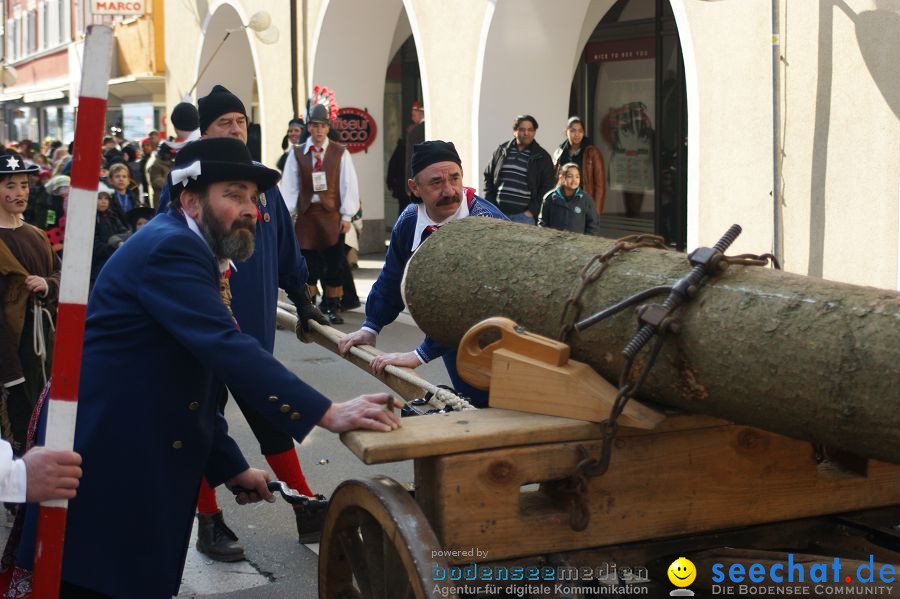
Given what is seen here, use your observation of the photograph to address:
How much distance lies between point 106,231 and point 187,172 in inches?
239

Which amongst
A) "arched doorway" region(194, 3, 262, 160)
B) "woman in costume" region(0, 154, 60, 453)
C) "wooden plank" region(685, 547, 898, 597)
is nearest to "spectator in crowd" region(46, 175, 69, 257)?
"woman in costume" region(0, 154, 60, 453)

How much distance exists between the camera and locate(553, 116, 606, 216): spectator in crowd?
11.3 metres

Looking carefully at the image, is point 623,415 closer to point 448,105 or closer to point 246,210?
point 246,210

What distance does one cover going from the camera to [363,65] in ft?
52.3

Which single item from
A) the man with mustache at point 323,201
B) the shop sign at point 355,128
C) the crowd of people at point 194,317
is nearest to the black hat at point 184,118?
the crowd of people at point 194,317

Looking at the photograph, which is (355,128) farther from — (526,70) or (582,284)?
(582,284)

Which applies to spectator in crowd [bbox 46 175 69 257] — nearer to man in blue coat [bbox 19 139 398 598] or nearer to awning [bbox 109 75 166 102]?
man in blue coat [bbox 19 139 398 598]

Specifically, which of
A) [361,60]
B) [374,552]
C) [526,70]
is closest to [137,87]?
[361,60]

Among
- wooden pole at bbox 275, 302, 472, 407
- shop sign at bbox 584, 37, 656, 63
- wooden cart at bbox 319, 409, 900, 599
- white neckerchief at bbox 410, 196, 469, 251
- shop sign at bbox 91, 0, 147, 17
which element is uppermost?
shop sign at bbox 91, 0, 147, 17

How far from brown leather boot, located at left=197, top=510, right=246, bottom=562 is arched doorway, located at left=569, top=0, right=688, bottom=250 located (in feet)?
31.8

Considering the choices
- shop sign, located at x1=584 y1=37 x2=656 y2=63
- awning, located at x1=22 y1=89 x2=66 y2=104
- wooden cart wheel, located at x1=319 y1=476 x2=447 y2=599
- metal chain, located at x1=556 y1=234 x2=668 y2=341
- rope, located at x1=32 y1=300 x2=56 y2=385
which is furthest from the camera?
awning, located at x1=22 y1=89 x2=66 y2=104

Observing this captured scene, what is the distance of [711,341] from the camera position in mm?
2531

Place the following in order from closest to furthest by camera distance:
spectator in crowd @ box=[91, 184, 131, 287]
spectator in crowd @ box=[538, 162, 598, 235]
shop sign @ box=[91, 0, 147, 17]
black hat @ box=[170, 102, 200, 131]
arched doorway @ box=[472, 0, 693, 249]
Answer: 1. black hat @ box=[170, 102, 200, 131]
2. spectator in crowd @ box=[91, 184, 131, 287]
3. spectator in crowd @ box=[538, 162, 598, 235]
4. arched doorway @ box=[472, 0, 693, 249]
5. shop sign @ box=[91, 0, 147, 17]

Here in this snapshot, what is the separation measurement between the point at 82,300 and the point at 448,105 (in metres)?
10.6
